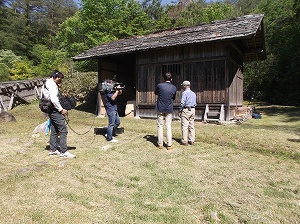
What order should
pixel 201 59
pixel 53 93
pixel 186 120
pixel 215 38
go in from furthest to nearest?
pixel 201 59, pixel 215 38, pixel 186 120, pixel 53 93

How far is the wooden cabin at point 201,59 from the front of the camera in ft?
36.0

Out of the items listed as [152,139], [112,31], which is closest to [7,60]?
[112,31]

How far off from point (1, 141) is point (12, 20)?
36998 millimetres

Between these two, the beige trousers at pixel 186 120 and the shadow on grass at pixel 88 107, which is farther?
the shadow on grass at pixel 88 107

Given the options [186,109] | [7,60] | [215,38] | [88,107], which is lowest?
[186,109]

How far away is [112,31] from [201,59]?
18375 millimetres

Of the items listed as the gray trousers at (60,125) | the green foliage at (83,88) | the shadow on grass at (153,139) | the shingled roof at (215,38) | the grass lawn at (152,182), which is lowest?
Answer: the grass lawn at (152,182)

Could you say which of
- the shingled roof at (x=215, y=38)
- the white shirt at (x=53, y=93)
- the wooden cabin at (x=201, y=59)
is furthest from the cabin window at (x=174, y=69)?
the white shirt at (x=53, y=93)

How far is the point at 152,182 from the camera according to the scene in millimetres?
4355

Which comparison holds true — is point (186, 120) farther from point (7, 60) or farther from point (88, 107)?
point (7, 60)

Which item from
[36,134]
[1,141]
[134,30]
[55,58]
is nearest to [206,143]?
[36,134]

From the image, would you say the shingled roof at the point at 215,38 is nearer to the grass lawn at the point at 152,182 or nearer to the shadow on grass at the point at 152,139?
the grass lawn at the point at 152,182

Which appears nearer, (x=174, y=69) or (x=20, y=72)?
(x=174, y=69)

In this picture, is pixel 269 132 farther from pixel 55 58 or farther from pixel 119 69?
pixel 55 58
